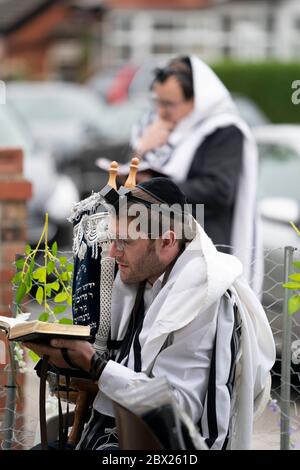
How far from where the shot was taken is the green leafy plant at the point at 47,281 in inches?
149

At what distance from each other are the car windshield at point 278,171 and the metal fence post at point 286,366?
12.6 feet

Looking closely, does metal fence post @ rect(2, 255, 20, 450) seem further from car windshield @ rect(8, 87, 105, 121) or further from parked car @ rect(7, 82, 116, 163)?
car windshield @ rect(8, 87, 105, 121)

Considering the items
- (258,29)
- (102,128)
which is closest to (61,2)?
(258,29)

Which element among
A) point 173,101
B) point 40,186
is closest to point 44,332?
point 173,101

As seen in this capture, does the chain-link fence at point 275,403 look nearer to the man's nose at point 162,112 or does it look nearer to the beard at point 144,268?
the beard at point 144,268

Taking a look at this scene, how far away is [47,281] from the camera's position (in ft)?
12.9

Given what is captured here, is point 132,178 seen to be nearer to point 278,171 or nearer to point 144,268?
point 144,268

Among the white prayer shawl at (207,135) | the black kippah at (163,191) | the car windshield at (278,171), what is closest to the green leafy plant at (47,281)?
the black kippah at (163,191)

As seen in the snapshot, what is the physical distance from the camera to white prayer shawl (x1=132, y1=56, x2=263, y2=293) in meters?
5.79
